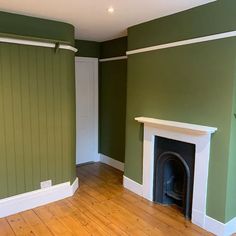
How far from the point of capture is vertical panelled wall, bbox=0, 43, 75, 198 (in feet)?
9.39

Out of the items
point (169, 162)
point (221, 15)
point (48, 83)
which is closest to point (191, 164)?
point (169, 162)

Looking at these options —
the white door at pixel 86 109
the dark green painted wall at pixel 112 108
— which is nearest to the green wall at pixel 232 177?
the dark green painted wall at pixel 112 108

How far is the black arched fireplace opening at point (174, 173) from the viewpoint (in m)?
2.88

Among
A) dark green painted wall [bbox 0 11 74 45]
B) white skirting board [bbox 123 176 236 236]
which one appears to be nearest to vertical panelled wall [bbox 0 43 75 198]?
dark green painted wall [bbox 0 11 74 45]

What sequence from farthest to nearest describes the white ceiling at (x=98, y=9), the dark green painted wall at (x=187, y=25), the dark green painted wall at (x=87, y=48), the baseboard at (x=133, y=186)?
the dark green painted wall at (x=87, y=48)
the baseboard at (x=133, y=186)
the white ceiling at (x=98, y=9)
the dark green painted wall at (x=187, y=25)

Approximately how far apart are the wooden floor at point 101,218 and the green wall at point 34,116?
0.34 metres

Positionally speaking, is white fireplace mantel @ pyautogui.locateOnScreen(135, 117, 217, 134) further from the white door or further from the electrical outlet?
the white door

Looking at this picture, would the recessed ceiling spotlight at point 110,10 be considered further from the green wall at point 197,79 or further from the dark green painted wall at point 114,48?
the dark green painted wall at point 114,48

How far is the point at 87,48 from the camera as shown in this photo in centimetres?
459

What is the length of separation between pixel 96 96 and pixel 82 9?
89.4 inches

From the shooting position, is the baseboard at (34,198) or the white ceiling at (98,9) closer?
the white ceiling at (98,9)

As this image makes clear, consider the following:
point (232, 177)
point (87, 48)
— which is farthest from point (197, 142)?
point (87, 48)

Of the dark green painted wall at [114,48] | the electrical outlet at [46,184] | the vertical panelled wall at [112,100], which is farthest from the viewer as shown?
the vertical panelled wall at [112,100]

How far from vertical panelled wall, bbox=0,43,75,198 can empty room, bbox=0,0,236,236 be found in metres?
0.01
